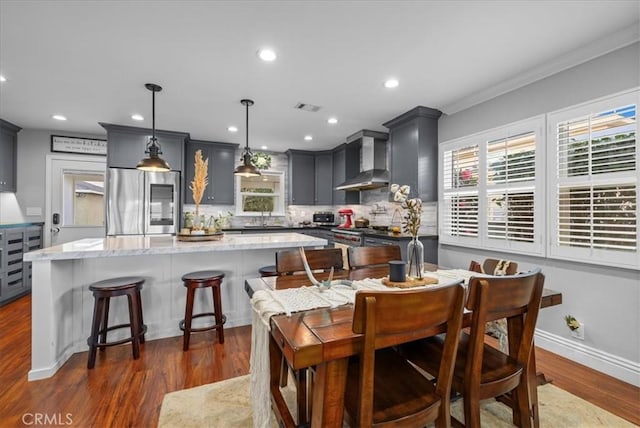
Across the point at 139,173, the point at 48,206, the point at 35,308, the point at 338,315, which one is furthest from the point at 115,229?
the point at 338,315

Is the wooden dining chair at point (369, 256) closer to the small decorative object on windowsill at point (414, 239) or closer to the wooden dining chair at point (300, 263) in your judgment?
the wooden dining chair at point (300, 263)

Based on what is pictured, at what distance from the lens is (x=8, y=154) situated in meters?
4.29

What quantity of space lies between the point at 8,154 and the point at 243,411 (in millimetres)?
5206

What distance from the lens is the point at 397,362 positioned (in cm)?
145

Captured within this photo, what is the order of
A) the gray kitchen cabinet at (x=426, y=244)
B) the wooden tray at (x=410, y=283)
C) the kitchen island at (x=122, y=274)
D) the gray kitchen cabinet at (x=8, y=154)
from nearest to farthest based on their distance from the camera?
1. the wooden tray at (x=410, y=283)
2. the kitchen island at (x=122, y=274)
3. the gray kitchen cabinet at (x=426, y=244)
4. the gray kitchen cabinet at (x=8, y=154)

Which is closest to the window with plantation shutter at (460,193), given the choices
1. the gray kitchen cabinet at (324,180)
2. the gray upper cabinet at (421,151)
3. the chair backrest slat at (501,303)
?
the gray upper cabinet at (421,151)

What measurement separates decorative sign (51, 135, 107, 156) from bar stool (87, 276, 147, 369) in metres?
3.47

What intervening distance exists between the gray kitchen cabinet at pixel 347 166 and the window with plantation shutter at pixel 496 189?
6.78 ft

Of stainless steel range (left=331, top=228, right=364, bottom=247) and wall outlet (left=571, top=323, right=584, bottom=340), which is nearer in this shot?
wall outlet (left=571, top=323, right=584, bottom=340)

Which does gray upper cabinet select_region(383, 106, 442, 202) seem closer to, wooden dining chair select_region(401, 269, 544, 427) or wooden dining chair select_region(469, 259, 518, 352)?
wooden dining chair select_region(469, 259, 518, 352)

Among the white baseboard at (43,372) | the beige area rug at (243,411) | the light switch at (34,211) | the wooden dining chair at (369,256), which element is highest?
the light switch at (34,211)

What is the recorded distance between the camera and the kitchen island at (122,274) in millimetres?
2117

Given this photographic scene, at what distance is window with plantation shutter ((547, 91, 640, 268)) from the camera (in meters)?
2.09

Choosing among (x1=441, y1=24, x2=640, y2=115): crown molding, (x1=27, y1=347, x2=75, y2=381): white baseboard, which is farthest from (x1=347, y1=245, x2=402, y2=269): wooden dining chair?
(x1=27, y1=347, x2=75, y2=381): white baseboard
